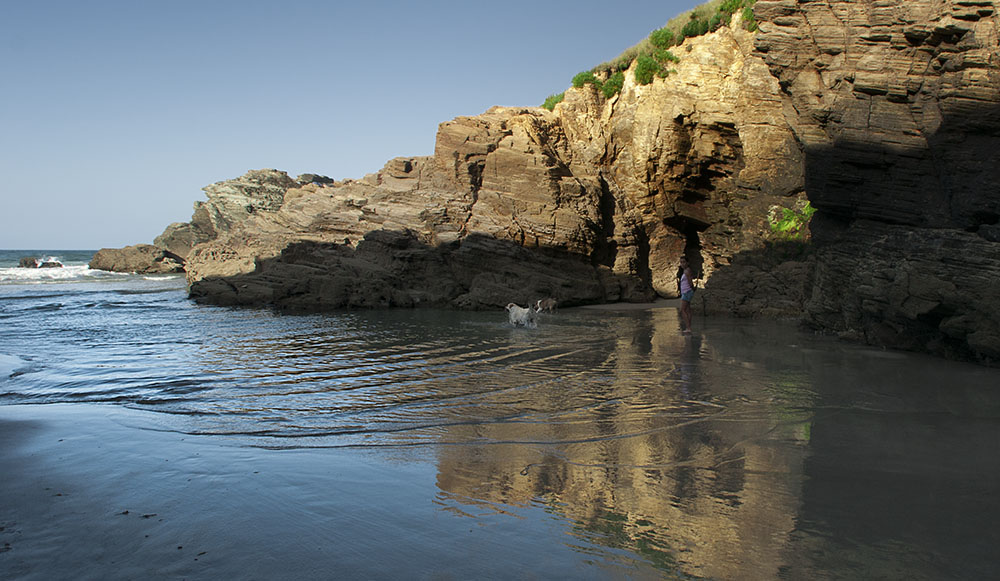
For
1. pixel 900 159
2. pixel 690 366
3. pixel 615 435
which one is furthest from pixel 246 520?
pixel 900 159

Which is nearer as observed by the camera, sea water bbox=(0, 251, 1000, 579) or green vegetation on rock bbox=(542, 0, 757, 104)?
sea water bbox=(0, 251, 1000, 579)

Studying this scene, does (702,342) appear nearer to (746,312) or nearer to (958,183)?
(958,183)

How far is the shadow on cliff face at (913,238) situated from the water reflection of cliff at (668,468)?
2.76 meters

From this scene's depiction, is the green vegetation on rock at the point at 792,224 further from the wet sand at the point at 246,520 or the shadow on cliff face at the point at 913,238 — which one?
the wet sand at the point at 246,520

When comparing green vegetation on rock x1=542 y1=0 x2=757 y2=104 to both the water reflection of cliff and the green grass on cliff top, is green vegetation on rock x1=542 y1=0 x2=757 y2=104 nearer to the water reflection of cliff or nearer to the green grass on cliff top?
the green grass on cliff top

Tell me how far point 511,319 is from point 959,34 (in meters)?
9.49

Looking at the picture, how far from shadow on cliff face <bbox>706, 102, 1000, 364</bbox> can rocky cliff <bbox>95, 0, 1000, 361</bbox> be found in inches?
1.3

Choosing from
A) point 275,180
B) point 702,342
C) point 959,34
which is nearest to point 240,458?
point 702,342

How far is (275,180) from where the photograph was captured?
45.0 meters

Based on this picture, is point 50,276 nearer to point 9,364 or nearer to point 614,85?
point 9,364

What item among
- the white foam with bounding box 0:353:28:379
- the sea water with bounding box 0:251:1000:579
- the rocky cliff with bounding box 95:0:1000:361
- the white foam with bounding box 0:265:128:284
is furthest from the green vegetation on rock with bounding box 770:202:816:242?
the white foam with bounding box 0:265:128:284

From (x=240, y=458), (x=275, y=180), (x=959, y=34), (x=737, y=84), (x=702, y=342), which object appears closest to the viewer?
(x=240, y=458)

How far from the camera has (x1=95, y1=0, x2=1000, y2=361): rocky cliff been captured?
368 inches

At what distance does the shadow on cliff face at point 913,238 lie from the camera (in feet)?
27.2
